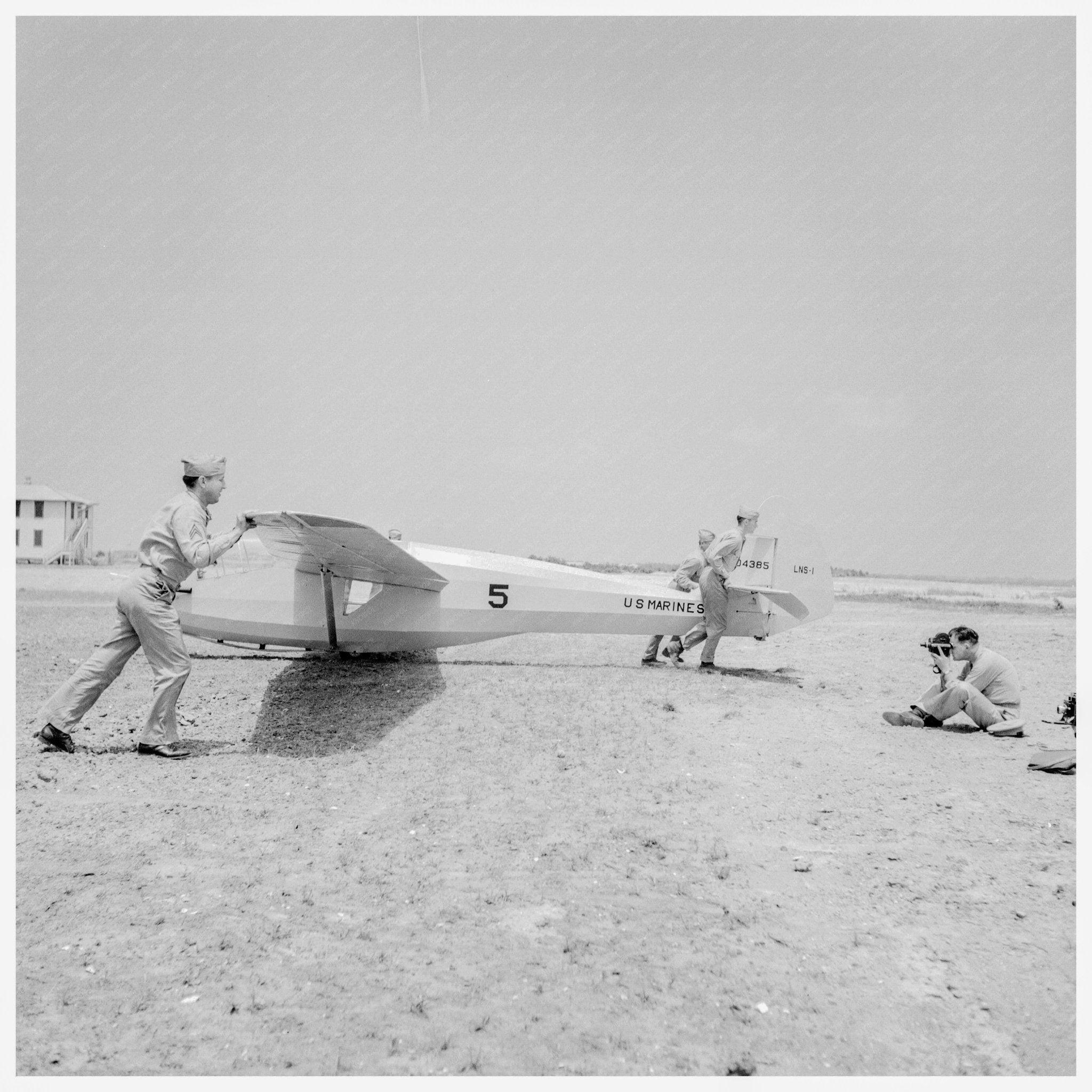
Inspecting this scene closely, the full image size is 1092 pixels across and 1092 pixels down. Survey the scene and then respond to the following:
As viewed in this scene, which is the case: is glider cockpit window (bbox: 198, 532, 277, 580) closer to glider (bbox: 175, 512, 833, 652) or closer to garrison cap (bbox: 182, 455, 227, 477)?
glider (bbox: 175, 512, 833, 652)

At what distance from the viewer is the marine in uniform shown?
10.4m

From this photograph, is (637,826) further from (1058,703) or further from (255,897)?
(1058,703)

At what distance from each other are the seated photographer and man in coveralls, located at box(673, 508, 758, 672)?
296 cm

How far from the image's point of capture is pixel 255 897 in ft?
12.7

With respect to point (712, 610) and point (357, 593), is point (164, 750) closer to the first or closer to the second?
point (357, 593)

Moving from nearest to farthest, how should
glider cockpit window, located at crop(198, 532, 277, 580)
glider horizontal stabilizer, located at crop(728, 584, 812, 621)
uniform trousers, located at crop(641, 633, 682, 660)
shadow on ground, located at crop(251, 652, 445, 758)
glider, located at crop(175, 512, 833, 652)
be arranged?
1. shadow on ground, located at crop(251, 652, 445, 758)
2. glider, located at crop(175, 512, 833, 652)
3. glider cockpit window, located at crop(198, 532, 277, 580)
4. glider horizontal stabilizer, located at crop(728, 584, 812, 621)
5. uniform trousers, located at crop(641, 633, 682, 660)

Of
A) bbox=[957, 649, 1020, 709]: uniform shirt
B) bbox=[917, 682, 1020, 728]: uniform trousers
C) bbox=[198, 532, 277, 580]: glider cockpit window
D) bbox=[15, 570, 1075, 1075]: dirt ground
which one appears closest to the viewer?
bbox=[15, 570, 1075, 1075]: dirt ground

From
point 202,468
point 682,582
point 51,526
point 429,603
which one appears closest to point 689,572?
point 682,582

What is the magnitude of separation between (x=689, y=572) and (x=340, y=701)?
5173 millimetres

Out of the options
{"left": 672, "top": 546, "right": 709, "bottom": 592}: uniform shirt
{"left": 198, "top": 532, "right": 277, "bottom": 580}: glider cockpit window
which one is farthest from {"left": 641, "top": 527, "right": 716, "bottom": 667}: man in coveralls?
{"left": 198, "top": 532, "right": 277, "bottom": 580}: glider cockpit window

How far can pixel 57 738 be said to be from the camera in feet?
20.7
